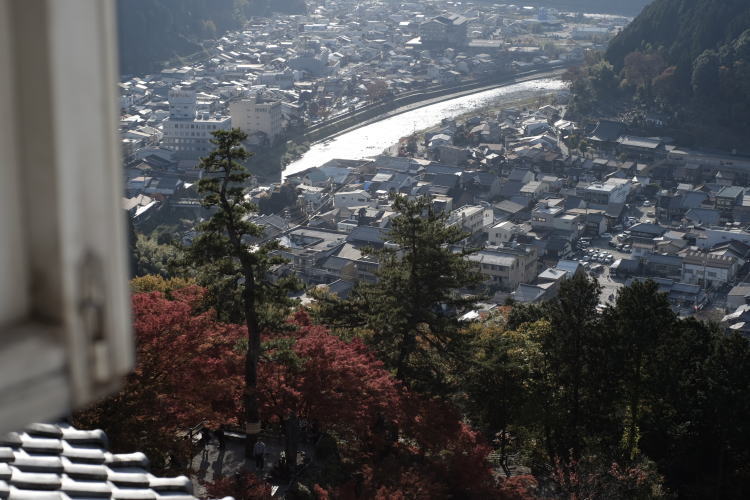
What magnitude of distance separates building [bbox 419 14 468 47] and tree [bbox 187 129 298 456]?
23245 millimetres

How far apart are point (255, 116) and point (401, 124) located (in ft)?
11.8

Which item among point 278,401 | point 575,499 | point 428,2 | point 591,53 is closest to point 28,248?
point 278,401

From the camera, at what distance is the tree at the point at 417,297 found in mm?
4121

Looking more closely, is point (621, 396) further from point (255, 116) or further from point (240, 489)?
point (255, 116)

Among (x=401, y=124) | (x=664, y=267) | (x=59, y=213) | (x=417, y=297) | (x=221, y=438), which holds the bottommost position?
(x=401, y=124)

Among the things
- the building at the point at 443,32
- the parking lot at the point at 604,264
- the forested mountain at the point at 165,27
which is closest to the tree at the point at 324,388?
the parking lot at the point at 604,264

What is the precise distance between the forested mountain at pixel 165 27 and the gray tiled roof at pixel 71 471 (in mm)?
21385

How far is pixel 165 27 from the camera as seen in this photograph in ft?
81.7

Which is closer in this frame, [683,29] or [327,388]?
[327,388]

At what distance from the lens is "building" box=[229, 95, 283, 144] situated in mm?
17781

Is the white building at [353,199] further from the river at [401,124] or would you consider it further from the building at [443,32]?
the building at [443,32]

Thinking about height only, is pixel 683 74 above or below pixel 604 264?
above

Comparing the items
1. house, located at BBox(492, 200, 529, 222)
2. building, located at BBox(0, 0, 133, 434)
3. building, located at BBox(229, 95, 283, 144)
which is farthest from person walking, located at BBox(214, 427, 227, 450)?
building, located at BBox(229, 95, 283, 144)

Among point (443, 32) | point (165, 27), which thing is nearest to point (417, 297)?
point (165, 27)
